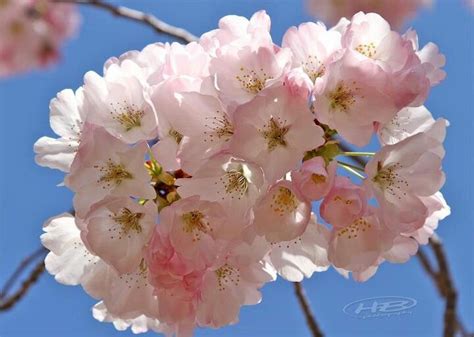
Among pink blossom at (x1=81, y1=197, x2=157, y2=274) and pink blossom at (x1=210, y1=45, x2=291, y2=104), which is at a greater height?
pink blossom at (x1=210, y1=45, x2=291, y2=104)

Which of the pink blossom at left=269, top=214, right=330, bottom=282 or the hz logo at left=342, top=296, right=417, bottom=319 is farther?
the hz logo at left=342, top=296, right=417, bottom=319

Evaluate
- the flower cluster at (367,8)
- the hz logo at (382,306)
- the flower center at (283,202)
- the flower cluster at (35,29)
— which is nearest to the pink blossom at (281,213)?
the flower center at (283,202)

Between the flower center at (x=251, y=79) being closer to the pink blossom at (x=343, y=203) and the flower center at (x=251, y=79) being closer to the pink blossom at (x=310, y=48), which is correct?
the pink blossom at (x=310, y=48)

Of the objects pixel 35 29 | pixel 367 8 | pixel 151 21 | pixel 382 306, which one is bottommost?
pixel 382 306

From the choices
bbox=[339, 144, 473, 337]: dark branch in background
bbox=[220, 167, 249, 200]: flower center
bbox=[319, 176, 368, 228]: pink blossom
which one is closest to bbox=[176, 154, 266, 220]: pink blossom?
bbox=[220, 167, 249, 200]: flower center

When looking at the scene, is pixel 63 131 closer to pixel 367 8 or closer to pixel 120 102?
pixel 120 102

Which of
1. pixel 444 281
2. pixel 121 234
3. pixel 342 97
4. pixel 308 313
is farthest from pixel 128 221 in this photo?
pixel 444 281

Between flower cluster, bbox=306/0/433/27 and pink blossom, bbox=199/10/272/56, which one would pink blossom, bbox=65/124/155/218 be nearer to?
pink blossom, bbox=199/10/272/56

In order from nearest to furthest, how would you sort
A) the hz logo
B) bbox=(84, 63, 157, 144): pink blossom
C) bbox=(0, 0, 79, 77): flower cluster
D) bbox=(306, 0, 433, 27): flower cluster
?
1. bbox=(84, 63, 157, 144): pink blossom
2. the hz logo
3. bbox=(306, 0, 433, 27): flower cluster
4. bbox=(0, 0, 79, 77): flower cluster

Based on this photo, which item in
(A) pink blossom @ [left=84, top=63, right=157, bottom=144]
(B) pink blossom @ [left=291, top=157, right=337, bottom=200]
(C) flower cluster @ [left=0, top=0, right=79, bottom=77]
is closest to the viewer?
(B) pink blossom @ [left=291, top=157, right=337, bottom=200]
